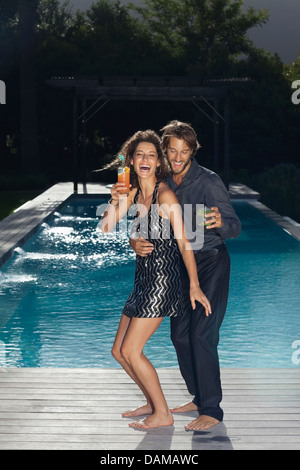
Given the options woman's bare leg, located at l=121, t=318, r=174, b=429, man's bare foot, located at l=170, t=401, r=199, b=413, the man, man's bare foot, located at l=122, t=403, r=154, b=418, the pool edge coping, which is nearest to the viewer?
woman's bare leg, located at l=121, t=318, r=174, b=429

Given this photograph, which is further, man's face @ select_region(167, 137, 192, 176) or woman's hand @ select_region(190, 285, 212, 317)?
man's face @ select_region(167, 137, 192, 176)

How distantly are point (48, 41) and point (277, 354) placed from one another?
23072 millimetres

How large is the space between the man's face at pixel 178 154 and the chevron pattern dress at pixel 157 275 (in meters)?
0.17

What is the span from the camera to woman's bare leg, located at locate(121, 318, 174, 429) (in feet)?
13.4

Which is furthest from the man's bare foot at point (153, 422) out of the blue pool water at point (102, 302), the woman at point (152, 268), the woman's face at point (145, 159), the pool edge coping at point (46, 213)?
the pool edge coping at point (46, 213)

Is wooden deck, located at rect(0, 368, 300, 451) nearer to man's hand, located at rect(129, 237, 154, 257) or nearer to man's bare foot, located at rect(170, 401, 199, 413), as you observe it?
man's bare foot, located at rect(170, 401, 199, 413)

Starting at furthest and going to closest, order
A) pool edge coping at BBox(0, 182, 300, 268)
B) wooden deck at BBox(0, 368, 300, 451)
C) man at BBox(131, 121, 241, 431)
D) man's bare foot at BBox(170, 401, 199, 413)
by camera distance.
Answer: pool edge coping at BBox(0, 182, 300, 268)
man's bare foot at BBox(170, 401, 199, 413)
man at BBox(131, 121, 241, 431)
wooden deck at BBox(0, 368, 300, 451)

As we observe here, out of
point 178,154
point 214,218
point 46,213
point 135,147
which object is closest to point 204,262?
point 214,218

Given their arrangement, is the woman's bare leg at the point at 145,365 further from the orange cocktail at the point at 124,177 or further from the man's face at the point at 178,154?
the man's face at the point at 178,154

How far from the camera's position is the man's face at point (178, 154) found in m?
4.16

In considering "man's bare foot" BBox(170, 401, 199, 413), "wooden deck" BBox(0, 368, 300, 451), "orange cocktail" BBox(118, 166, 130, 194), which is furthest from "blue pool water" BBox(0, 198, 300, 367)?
"orange cocktail" BBox(118, 166, 130, 194)

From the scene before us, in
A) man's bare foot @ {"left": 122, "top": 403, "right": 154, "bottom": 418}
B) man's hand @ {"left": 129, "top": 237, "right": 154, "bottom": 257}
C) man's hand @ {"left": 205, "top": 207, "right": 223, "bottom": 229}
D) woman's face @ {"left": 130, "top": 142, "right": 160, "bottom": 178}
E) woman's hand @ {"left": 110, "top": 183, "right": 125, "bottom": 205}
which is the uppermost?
woman's face @ {"left": 130, "top": 142, "right": 160, "bottom": 178}

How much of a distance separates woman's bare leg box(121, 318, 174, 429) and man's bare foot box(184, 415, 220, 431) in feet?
0.36

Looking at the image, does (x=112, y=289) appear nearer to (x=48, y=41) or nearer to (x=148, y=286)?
(x=148, y=286)
